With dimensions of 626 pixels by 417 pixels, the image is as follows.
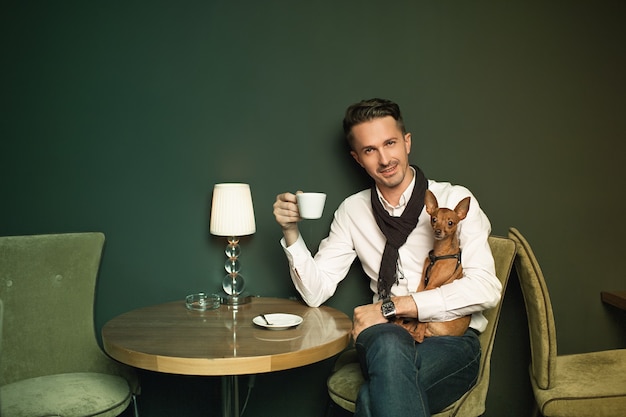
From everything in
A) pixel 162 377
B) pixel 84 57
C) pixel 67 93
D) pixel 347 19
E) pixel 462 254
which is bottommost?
pixel 162 377

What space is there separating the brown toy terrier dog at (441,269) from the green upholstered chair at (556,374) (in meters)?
0.27

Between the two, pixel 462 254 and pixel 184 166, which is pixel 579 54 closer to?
pixel 462 254

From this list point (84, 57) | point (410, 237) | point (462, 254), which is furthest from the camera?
point (84, 57)

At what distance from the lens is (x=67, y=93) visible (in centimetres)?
250

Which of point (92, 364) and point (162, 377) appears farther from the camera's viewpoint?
point (162, 377)

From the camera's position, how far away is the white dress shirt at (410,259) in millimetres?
1922

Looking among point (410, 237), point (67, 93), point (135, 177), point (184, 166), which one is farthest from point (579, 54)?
point (67, 93)

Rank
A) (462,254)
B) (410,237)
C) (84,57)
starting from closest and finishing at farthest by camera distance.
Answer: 1. (462,254)
2. (410,237)
3. (84,57)

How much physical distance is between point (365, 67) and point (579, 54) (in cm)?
102

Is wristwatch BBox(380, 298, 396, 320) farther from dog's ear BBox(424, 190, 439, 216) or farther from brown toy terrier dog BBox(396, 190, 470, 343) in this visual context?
dog's ear BBox(424, 190, 439, 216)

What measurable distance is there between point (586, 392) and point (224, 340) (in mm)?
1279

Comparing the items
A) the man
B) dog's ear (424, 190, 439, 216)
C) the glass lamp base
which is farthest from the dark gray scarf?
the glass lamp base

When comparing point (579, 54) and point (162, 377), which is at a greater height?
point (579, 54)

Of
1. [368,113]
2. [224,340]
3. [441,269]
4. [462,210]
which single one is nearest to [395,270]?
[441,269]
